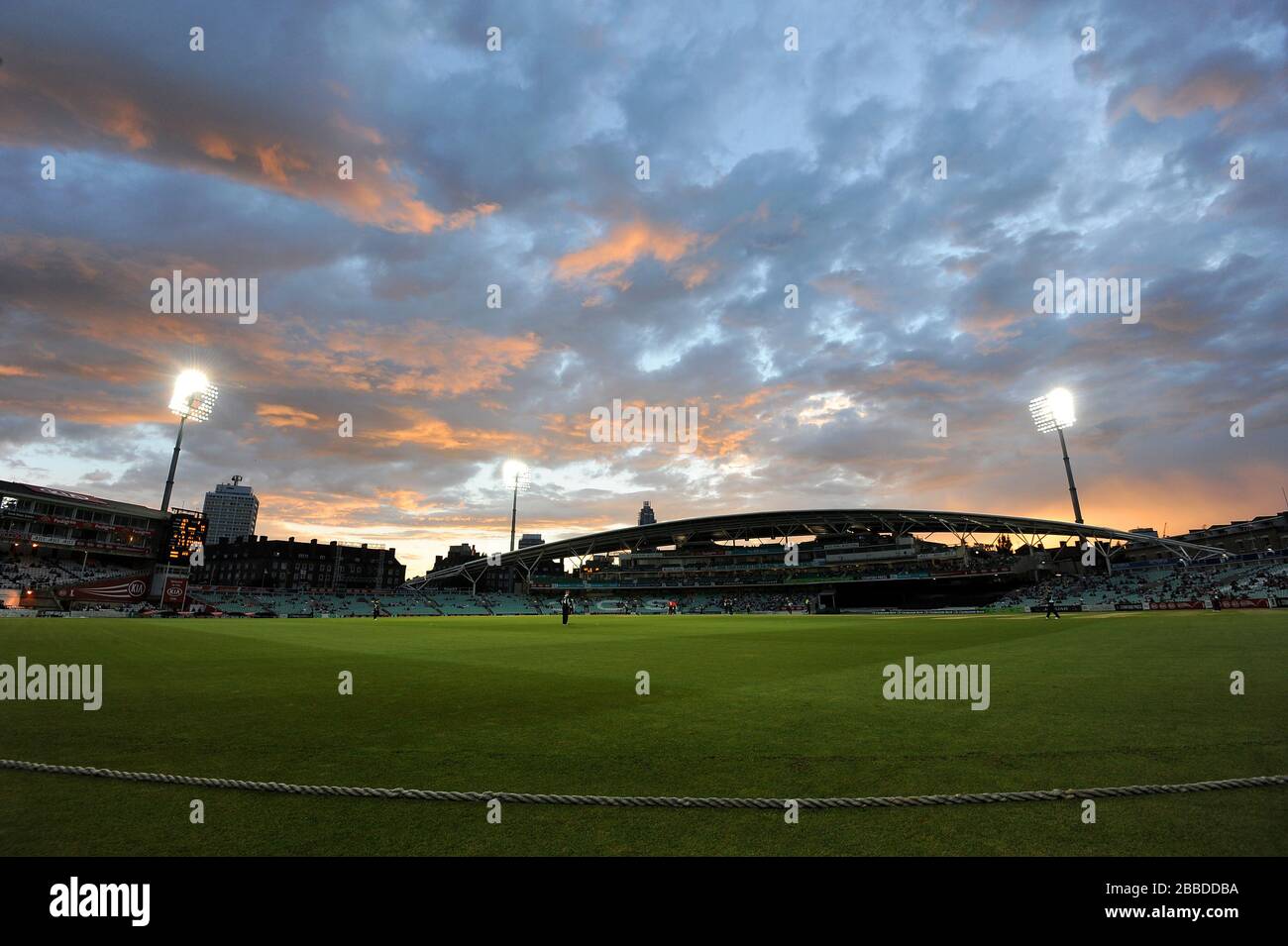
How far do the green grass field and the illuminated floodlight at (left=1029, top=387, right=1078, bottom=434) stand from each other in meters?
74.8

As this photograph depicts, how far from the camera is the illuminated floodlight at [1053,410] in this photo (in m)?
A: 73.2

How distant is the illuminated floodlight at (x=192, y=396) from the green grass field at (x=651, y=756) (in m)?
64.3

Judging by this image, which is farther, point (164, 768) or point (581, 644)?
point (581, 644)

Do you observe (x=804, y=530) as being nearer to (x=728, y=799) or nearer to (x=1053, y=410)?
(x=1053, y=410)

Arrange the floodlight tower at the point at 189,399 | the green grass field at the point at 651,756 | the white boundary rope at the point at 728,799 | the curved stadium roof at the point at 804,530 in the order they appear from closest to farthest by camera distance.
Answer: the green grass field at the point at 651,756 < the white boundary rope at the point at 728,799 < the floodlight tower at the point at 189,399 < the curved stadium roof at the point at 804,530

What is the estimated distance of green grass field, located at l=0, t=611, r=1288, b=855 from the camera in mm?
3721

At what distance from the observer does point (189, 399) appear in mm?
63625

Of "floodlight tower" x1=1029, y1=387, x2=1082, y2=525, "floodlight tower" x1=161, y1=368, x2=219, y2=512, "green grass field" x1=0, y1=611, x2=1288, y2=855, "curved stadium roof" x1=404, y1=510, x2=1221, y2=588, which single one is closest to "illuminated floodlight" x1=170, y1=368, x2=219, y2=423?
"floodlight tower" x1=161, y1=368, x2=219, y2=512

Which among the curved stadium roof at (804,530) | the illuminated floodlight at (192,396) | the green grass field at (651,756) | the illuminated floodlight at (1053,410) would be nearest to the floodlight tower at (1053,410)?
the illuminated floodlight at (1053,410)

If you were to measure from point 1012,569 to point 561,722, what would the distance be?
9583cm

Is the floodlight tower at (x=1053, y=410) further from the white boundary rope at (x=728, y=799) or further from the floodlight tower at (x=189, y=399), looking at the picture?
the floodlight tower at (x=189, y=399)
